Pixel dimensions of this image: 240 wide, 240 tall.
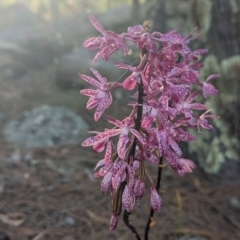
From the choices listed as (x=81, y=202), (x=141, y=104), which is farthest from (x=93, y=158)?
(x=141, y=104)

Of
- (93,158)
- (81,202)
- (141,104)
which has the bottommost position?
(81,202)

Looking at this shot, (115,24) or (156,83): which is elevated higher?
(115,24)

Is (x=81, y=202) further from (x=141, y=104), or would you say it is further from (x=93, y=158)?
(x=141, y=104)

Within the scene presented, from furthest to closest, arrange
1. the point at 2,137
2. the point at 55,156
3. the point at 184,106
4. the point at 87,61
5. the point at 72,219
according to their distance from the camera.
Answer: the point at 87,61
the point at 2,137
the point at 55,156
the point at 72,219
the point at 184,106

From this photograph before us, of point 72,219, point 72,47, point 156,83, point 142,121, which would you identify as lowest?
point 72,219

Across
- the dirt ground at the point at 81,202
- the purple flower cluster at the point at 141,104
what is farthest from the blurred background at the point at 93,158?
the purple flower cluster at the point at 141,104

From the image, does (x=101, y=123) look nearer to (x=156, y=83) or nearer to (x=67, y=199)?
(x=67, y=199)

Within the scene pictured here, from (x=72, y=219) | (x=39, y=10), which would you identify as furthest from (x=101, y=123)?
(x=39, y=10)

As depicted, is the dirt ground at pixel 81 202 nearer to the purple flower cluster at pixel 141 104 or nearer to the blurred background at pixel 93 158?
the blurred background at pixel 93 158
